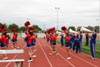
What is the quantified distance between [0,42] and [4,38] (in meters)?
0.32

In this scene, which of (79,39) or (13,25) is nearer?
(79,39)

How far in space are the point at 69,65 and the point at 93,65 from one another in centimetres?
119

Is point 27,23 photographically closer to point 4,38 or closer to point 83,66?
point 4,38

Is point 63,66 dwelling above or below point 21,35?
above

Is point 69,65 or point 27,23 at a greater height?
point 27,23

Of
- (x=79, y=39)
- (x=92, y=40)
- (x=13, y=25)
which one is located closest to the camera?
(x=92, y=40)

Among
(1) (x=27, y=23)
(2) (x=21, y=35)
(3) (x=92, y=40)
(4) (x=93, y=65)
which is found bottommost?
(2) (x=21, y=35)

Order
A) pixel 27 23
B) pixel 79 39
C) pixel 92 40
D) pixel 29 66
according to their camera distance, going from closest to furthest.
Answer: pixel 29 66
pixel 27 23
pixel 92 40
pixel 79 39

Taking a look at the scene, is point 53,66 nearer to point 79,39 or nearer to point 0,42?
point 0,42

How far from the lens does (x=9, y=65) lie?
7789mm

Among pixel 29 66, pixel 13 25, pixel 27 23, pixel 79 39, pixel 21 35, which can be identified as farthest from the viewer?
pixel 13 25

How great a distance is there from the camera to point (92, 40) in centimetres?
958

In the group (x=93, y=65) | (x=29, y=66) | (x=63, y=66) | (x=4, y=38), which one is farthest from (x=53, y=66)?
(x=4, y=38)

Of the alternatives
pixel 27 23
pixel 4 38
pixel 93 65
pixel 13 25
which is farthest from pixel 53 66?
pixel 13 25
